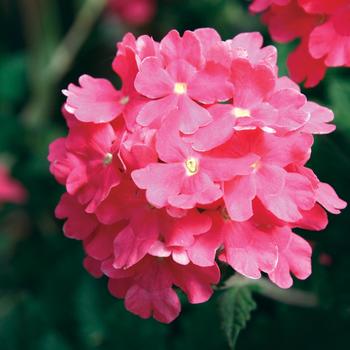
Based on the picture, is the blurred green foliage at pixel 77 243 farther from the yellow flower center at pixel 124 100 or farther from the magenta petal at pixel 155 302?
the yellow flower center at pixel 124 100

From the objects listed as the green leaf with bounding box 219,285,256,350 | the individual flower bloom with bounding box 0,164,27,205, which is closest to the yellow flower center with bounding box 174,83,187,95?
the green leaf with bounding box 219,285,256,350

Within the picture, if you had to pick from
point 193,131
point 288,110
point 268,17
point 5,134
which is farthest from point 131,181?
point 5,134

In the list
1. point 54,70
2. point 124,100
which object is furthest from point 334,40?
point 54,70

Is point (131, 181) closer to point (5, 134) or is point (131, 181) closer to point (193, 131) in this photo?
point (193, 131)

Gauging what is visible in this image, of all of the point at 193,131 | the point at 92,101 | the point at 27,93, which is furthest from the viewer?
the point at 27,93

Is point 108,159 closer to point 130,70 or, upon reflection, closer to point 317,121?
point 130,70

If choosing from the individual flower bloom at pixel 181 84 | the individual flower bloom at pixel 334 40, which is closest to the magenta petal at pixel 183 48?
the individual flower bloom at pixel 181 84
